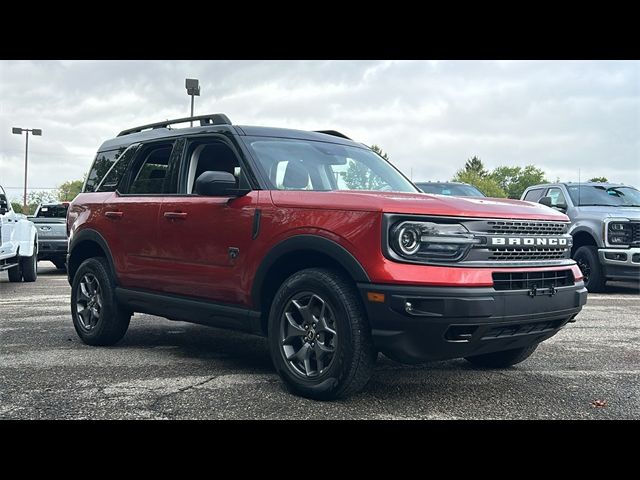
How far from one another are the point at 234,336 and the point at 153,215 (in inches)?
71.3

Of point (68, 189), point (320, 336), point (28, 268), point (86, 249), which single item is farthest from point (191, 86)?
point (68, 189)

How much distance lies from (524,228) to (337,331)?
1.37 metres

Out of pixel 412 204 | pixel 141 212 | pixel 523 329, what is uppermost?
pixel 412 204

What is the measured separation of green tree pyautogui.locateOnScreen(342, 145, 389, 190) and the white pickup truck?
27.6 feet

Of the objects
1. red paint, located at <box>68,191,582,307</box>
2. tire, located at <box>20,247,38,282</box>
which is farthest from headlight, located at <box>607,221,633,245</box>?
tire, located at <box>20,247,38,282</box>

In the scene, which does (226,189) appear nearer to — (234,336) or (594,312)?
(234,336)

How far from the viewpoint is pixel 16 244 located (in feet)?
42.3

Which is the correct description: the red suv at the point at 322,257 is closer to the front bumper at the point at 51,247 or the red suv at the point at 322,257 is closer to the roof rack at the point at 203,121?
the roof rack at the point at 203,121

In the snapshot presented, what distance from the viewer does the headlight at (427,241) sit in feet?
13.1

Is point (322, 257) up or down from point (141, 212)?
down

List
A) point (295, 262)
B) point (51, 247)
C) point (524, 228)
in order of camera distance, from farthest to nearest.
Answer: point (51, 247), point (295, 262), point (524, 228)

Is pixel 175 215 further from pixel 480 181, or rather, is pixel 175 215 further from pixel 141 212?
pixel 480 181

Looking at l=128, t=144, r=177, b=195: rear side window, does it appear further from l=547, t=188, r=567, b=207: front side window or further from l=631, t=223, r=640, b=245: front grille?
l=547, t=188, r=567, b=207: front side window

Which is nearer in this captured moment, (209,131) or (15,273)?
(209,131)
